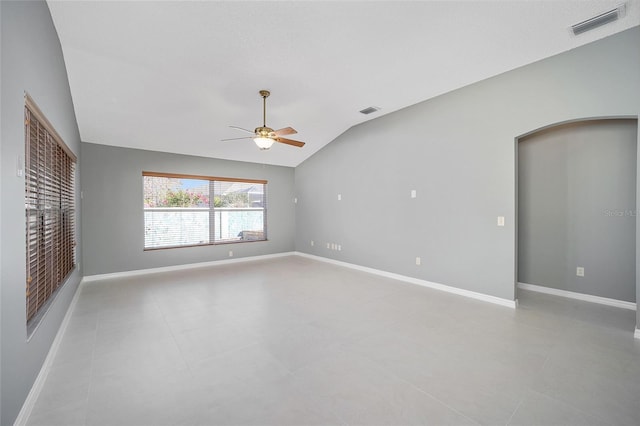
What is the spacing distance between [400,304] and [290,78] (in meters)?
3.38

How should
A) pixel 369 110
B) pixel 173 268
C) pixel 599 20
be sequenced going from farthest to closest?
pixel 173 268 < pixel 369 110 < pixel 599 20

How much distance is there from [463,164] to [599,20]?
199 cm

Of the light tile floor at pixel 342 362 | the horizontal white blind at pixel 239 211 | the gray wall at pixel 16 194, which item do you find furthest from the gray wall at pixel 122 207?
the gray wall at pixel 16 194

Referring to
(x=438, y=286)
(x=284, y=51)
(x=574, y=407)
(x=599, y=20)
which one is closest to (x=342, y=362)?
(x=574, y=407)

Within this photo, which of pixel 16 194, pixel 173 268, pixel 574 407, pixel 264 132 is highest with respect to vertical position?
pixel 264 132

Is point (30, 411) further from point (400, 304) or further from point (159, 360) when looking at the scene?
point (400, 304)

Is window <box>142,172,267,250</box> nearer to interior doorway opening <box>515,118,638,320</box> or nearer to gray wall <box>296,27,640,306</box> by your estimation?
gray wall <box>296,27,640,306</box>

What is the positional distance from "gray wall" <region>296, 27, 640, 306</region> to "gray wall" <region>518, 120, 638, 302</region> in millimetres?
861

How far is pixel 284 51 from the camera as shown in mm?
3174

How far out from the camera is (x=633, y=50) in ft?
9.62

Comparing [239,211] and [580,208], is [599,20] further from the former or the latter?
[239,211]

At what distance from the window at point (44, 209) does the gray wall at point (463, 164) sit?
4.68 m

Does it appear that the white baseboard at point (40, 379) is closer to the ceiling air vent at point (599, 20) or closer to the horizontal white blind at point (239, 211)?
the horizontal white blind at point (239, 211)

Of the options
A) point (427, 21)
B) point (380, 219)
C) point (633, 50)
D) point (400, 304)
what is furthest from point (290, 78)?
point (633, 50)
